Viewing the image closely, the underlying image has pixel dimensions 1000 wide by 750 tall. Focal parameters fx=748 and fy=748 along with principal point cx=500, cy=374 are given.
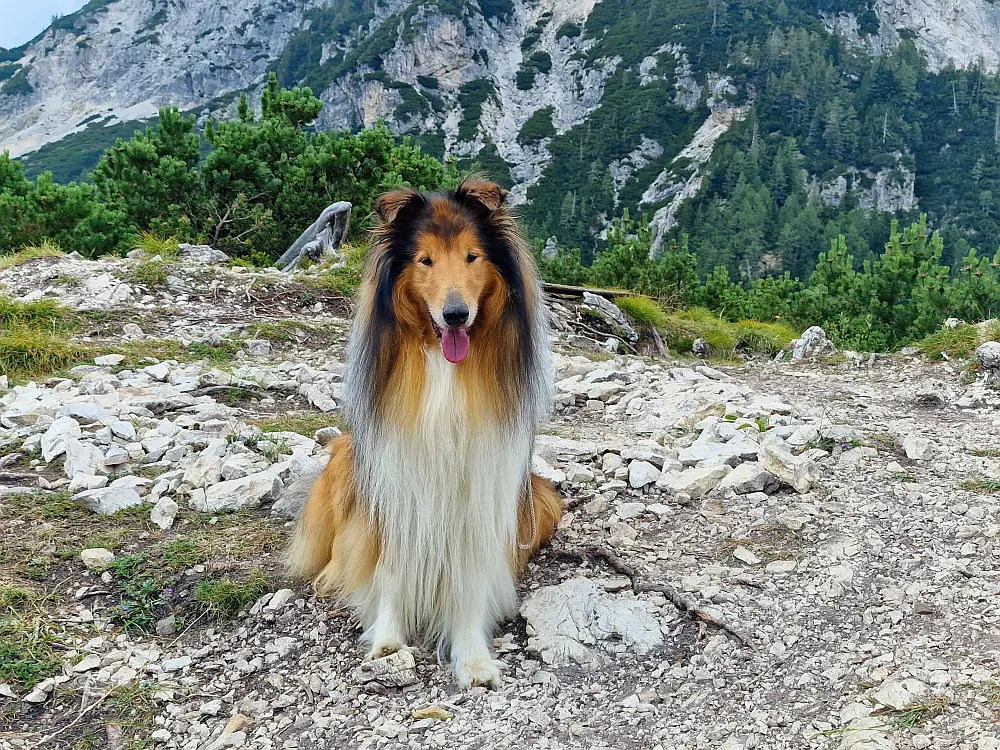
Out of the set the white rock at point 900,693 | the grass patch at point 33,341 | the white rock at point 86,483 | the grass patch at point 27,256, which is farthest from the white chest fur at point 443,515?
the grass patch at point 27,256

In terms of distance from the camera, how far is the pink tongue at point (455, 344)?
284cm

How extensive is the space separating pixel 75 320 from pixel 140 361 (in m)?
1.62

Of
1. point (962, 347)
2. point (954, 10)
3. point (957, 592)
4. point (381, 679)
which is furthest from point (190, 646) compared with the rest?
point (954, 10)

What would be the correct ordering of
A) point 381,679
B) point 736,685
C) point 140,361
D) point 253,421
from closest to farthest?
point 736,685 → point 381,679 → point 253,421 → point 140,361

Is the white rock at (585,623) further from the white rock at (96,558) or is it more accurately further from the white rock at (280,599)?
the white rock at (96,558)

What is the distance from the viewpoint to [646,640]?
320 centimetres

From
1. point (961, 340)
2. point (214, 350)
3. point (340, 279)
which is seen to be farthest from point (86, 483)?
point (961, 340)

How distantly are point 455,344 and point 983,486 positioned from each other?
3.33 meters

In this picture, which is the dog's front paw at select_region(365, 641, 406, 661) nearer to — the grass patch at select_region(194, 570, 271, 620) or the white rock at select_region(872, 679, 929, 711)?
the grass patch at select_region(194, 570, 271, 620)

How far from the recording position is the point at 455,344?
285 centimetres

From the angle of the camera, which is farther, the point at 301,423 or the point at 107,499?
the point at 301,423

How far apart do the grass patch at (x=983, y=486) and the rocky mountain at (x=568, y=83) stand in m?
74.8

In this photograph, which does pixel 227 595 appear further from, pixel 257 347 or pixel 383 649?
pixel 257 347

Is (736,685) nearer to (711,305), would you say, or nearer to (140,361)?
(140,361)
